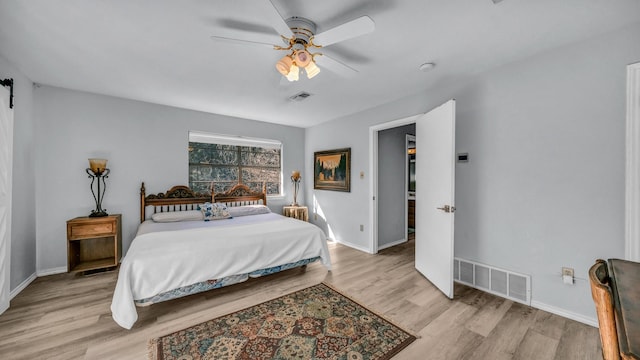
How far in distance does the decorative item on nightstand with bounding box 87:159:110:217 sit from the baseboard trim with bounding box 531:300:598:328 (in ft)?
17.1

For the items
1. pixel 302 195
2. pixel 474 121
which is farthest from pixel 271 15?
pixel 302 195

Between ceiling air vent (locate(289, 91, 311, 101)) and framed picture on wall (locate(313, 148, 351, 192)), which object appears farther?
framed picture on wall (locate(313, 148, 351, 192))

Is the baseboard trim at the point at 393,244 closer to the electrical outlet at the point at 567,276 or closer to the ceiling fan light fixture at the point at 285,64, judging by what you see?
the electrical outlet at the point at 567,276

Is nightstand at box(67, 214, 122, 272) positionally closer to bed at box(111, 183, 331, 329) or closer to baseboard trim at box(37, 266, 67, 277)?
baseboard trim at box(37, 266, 67, 277)

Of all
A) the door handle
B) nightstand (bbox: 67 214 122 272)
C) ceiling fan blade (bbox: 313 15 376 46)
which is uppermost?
ceiling fan blade (bbox: 313 15 376 46)

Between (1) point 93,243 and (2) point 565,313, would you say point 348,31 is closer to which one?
→ (2) point 565,313

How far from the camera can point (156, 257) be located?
216 centimetres

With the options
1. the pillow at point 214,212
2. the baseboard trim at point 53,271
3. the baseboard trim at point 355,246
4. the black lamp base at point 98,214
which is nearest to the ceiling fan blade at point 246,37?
the pillow at point 214,212

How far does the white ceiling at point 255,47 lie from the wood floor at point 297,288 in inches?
96.8

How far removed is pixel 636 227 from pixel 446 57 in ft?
6.63

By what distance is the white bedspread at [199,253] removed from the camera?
6.69ft

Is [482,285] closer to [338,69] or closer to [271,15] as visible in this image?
[338,69]

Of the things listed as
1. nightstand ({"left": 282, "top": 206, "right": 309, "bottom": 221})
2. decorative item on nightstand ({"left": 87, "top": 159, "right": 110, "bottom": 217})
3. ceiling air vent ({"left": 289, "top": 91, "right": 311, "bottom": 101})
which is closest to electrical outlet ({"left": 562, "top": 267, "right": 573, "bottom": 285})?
ceiling air vent ({"left": 289, "top": 91, "right": 311, "bottom": 101})

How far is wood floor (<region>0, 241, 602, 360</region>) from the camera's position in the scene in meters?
1.75
